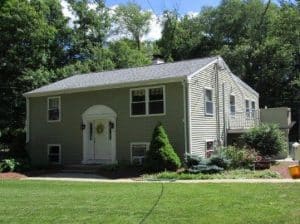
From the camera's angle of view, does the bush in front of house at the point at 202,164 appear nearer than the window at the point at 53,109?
Yes

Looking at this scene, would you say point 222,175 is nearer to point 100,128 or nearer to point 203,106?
point 203,106

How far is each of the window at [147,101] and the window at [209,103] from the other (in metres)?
2.54

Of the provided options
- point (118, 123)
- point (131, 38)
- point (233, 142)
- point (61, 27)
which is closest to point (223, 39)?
point (131, 38)

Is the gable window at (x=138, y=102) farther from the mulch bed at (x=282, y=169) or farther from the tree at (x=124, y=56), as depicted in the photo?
the tree at (x=124, y=56)

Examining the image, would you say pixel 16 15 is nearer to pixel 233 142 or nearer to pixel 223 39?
pixel 233 142

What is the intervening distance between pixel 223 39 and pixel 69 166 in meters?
32.7

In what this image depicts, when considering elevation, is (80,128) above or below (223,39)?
below

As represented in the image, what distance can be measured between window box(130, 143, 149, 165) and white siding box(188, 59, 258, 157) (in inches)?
92.8

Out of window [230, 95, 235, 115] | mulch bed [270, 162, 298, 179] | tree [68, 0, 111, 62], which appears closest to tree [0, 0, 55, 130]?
tree [68, 0, 111, 62]

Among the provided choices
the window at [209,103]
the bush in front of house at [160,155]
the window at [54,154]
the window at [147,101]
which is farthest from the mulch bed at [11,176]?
the window at [209,103]

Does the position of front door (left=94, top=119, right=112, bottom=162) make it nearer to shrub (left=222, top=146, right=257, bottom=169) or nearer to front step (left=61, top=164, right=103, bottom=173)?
front step (left=61, top=164, right=103, bottom=173)

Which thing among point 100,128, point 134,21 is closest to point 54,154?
point 100,128

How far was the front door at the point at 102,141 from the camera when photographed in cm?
2352

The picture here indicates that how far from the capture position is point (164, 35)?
53.5 meters
